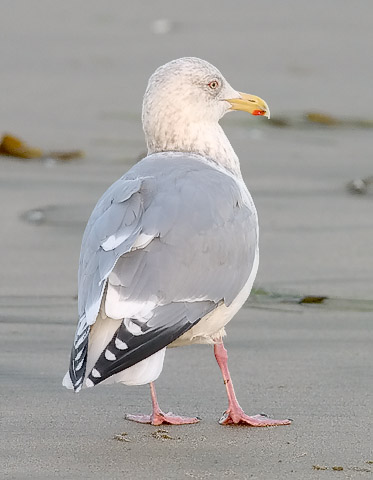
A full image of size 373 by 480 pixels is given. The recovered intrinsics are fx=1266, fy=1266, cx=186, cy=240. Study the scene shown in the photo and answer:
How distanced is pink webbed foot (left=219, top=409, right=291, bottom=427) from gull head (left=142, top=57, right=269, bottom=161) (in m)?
1.30

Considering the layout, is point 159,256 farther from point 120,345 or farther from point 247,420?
point 247,420

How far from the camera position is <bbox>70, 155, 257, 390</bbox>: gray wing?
417 centimetres

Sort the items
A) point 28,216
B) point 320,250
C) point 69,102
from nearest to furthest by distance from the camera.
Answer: point 320,250, point 28,216, point 69,102

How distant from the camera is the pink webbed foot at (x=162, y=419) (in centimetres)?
455

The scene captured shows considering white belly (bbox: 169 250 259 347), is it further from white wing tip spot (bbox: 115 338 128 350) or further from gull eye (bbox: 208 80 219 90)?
gull eye (bbox: 208 80 219 90)

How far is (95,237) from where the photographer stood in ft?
15.0

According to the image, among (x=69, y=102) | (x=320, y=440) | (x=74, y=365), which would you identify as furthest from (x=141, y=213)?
(x=69, y=102)

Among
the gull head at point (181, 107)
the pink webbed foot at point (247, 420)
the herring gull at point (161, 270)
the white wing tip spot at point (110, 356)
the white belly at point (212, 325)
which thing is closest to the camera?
the white wing tip spot at point (110, 356)

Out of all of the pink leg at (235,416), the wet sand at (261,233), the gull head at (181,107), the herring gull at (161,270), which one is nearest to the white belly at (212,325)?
the herring gull at (161,270)

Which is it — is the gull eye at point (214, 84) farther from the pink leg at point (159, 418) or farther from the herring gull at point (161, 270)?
the pink leg at point (159, 418)

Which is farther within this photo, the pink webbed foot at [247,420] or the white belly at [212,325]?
the white belly at [212,325]

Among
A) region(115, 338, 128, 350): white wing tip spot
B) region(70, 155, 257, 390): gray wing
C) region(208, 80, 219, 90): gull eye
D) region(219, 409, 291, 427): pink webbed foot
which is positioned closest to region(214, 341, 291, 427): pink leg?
region(219, 409, 291, 427): pink webbed foot

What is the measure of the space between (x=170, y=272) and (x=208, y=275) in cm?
22

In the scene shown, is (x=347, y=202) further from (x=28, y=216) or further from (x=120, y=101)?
(x=120, y=101)
